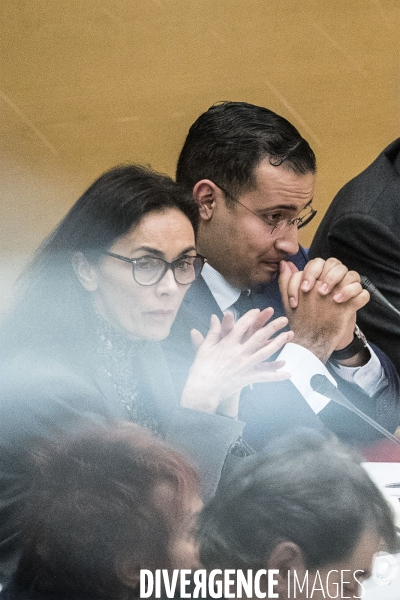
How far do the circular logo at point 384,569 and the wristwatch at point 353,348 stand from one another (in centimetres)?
48

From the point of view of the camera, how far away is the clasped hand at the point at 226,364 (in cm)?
114

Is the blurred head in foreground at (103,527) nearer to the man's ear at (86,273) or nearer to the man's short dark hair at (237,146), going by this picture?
the man's ear at (86,273)

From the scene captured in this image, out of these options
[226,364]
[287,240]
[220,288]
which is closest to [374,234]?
[287,240]

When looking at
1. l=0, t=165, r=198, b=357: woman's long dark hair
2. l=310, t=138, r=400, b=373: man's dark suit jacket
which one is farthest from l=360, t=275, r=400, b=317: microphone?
l=0, t=165, r=198, b=357: woman's long dark hair

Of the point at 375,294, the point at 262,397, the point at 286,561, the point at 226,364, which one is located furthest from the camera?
the point at 375,294

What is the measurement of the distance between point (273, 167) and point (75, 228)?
0.37m

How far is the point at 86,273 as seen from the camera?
1185 mm

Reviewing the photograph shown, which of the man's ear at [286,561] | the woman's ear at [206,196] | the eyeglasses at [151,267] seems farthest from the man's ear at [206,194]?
the man's ear at [286,561]

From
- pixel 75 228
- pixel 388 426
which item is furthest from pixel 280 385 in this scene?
pixel 75 228

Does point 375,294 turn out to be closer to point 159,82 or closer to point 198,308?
point 198,308

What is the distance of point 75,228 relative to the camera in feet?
3.95

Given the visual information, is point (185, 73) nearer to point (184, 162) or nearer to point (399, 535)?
point (184, 162)

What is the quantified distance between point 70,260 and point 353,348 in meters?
0.57

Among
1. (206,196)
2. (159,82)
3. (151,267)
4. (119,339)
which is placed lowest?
(119,339)
